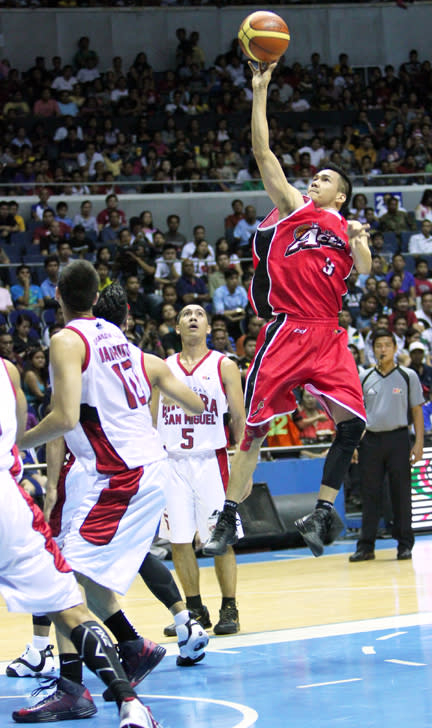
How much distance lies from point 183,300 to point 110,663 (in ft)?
36.3

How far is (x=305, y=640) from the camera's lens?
20.8 ft

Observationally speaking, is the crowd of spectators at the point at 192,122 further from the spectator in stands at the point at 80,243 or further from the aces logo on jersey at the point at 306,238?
the aces logo on jersey at the point at 306,238

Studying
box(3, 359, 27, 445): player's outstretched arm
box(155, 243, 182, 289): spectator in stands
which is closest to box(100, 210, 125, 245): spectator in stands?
box(155, 243, 182, 289): spectator in stands

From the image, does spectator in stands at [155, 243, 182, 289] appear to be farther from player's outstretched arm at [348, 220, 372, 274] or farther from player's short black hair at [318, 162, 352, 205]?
player's outstretched arm at [348, 220, 372, 274]

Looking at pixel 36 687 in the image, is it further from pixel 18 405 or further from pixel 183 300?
Answer: pixel 183 300

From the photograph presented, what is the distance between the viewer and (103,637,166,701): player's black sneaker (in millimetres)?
5160

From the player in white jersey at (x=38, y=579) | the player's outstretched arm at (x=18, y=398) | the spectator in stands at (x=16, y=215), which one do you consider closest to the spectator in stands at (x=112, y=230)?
the spectator in stands at (x=16, y=215)

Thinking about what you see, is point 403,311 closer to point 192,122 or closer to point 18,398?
point 192,122

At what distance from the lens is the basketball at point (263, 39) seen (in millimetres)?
5637

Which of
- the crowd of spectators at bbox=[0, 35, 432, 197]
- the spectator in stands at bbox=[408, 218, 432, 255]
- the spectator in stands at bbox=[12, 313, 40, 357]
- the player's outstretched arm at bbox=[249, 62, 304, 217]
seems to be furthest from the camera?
the crowd of spectators at bbox=[0, 35, 432, 197]

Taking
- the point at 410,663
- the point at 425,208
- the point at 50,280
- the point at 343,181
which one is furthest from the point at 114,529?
the point at 425,208

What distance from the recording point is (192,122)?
20281mm

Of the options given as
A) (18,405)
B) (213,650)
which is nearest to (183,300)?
(213,650)

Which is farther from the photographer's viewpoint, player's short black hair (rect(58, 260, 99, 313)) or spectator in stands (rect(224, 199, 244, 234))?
spectator in stands (rect(224, 199, 244, 234))
